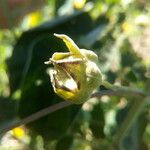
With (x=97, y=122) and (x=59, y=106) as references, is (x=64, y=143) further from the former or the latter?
(x=59, y=106)

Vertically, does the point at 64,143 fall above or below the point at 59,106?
below

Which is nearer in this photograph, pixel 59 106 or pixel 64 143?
pixel 59 106

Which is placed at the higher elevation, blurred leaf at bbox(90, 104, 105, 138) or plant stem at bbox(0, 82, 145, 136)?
plant stem at bbox(0, 82, 145, 136)

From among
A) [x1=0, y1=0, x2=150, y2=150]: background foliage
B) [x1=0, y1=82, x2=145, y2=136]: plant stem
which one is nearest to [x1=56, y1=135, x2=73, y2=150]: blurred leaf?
[x1=0, y1=0, x2=150, y2=150]: background foliage

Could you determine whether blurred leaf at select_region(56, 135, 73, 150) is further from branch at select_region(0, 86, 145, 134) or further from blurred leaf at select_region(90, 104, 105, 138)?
branch at select_region(0, 86, 145, 134)

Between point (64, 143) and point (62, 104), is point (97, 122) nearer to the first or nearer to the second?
point (64, 143)

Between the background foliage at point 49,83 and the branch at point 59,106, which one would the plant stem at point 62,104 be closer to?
the branch at point 59,106

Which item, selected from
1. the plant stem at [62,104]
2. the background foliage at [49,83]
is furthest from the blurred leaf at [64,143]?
the plant stem at [62,104]

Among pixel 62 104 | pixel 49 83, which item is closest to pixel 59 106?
pixel 62 104

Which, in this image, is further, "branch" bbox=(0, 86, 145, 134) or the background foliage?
the background foliage
